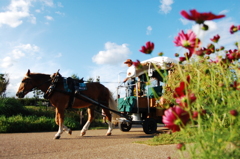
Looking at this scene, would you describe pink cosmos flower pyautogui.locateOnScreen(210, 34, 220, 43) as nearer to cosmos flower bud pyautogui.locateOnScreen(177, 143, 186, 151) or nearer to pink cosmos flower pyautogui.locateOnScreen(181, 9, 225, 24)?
pink cosmos flower pyautogui.locateOnScreen(181, 9, 225, 24)

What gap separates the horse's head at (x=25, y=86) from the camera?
23.4ft

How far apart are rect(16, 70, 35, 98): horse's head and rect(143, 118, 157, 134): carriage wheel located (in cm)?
396

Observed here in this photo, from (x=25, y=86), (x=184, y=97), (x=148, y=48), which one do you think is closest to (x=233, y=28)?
(x=148, y=48)

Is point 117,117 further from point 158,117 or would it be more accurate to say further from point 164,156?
point 164,156

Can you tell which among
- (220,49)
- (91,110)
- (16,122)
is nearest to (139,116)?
(91,110)

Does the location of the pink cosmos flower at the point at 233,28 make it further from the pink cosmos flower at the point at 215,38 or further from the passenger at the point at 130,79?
the passenger at the point at 130,79

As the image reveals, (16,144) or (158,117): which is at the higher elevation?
(158,117)

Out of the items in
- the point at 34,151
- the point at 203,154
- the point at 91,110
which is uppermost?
the point at 91,110

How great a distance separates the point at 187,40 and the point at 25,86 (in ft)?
20.6

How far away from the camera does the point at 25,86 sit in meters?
7.14

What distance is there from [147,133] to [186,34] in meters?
6.72

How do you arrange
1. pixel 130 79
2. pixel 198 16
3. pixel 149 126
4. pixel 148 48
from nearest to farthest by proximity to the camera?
pixel 198 16, pixel 148 48, pixel 149 126, pixel 130 79

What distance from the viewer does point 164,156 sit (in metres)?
4.01

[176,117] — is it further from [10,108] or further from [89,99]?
[10,108]
